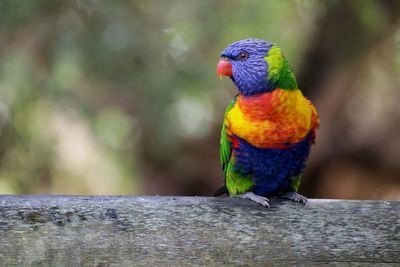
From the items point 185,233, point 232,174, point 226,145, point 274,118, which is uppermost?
point 274,118

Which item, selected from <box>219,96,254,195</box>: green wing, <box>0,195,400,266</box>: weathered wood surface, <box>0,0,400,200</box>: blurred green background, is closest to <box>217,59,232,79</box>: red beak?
<box>219,96,254,195</box>: green wing

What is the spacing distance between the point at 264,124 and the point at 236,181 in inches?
13.7

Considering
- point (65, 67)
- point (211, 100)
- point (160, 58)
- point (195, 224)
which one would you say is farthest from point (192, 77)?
point (195, 224)

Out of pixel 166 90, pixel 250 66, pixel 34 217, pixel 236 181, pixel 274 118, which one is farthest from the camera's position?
pixel 166 90

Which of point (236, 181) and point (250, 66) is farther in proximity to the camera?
point (236, 181)

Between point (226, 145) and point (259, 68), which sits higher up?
point (259, 68)

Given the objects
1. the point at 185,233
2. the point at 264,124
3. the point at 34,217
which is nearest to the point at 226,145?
the point at 264,124

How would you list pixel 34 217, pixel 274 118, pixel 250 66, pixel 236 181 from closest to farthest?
pixel 34 217, pixel 274 118, pixel 250 66, pixel 236 181

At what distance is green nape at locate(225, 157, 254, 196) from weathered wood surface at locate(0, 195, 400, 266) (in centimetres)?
83

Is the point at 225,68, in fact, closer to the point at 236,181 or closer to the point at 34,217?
the point at 236,181

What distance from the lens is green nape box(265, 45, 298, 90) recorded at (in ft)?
8.32

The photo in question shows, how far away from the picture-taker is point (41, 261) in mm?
1608

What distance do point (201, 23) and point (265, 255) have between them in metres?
2.19

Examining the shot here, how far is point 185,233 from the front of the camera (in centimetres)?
170
